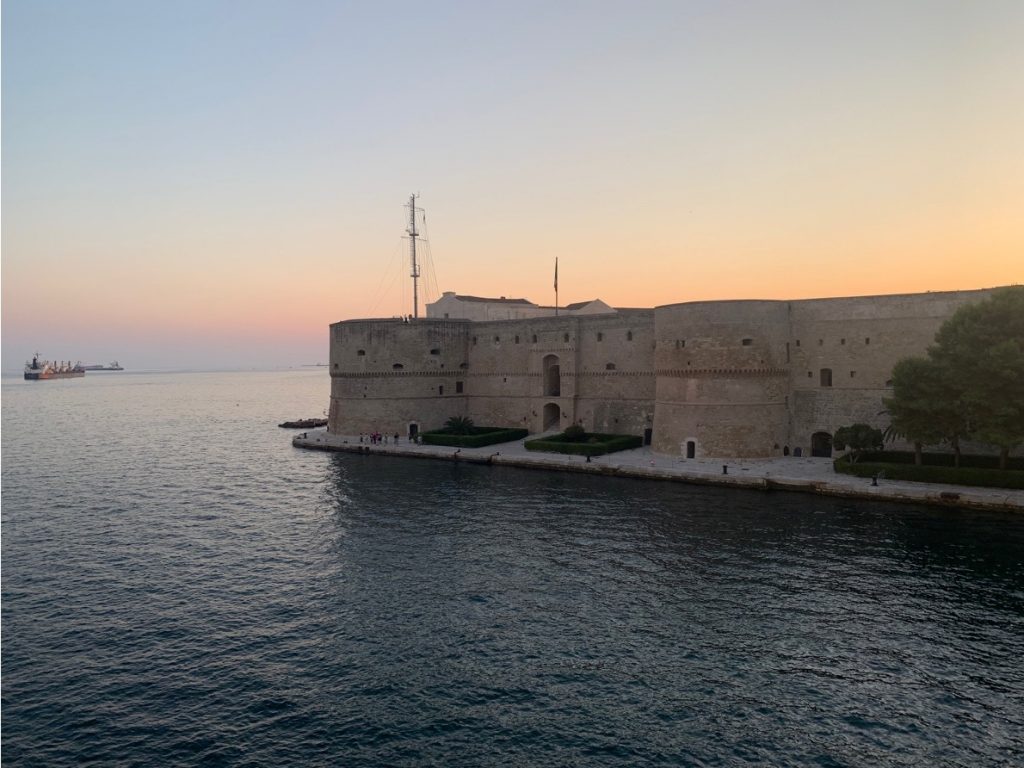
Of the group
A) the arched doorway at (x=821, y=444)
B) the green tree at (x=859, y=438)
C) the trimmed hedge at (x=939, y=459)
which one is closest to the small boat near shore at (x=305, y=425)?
the arched doorway at (x=821, y=444)

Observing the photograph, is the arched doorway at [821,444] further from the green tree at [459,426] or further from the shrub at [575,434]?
the green tree at [459,426]

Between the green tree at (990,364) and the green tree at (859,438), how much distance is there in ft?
15.2

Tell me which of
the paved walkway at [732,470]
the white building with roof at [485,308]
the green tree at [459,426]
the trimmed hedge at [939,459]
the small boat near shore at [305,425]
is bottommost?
the paved walkway at [732,470]

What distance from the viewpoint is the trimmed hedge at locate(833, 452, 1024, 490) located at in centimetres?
2973

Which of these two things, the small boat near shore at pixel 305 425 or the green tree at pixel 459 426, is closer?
the green tree at pixel 459 426

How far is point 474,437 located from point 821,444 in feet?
78.0

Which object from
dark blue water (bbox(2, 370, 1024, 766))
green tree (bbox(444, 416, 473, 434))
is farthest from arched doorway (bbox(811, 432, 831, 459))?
green tree (bbox(444, 416, 473, 434))

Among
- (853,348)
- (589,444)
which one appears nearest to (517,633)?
(589,444)

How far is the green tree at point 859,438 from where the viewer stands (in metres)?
35.1

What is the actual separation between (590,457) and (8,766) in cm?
3312

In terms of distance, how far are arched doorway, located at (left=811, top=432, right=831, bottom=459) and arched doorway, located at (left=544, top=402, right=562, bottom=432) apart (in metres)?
19.4

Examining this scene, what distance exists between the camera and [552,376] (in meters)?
53.9

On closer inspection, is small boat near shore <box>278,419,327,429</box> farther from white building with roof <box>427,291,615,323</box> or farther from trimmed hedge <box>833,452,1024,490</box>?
trimmed hedge <box>833,452,1024,490</box>

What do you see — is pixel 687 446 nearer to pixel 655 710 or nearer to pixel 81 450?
pixel 655 710
